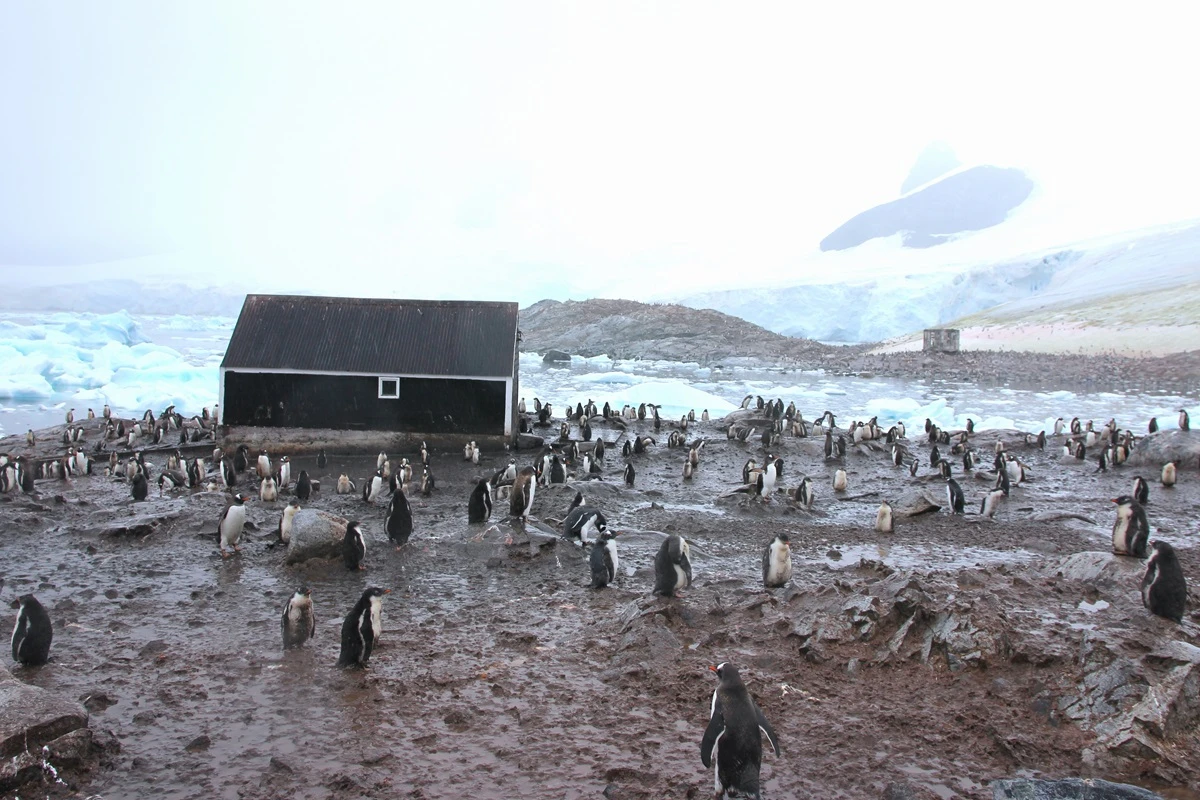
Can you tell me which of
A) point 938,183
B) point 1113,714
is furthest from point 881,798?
point 938,183

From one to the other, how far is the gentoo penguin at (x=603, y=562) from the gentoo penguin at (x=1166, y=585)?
17.1 feet

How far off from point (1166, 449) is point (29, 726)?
2177 cm

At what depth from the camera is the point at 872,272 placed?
8431 centimetres

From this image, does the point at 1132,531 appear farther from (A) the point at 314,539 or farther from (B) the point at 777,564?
(A) the point at 314,539

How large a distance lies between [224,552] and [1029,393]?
38.9 meters

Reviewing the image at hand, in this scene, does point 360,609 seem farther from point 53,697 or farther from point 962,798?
point 962,798

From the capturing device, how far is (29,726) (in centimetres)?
504

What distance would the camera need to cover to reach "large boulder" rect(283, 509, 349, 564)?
9.88 metres

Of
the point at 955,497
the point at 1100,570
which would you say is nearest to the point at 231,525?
the point at 1100,570

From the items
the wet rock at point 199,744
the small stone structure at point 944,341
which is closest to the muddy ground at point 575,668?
the wet rock at point 199,744

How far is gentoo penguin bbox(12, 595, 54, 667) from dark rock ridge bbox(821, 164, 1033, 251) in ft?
397

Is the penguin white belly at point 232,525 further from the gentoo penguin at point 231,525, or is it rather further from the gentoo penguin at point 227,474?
the gentoo penguin at point 227,474

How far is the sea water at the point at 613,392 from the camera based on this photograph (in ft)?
102

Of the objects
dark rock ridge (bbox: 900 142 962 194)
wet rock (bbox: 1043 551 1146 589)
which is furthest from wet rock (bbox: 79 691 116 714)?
dark rock ridge (bbox: 900 142 962 194)
